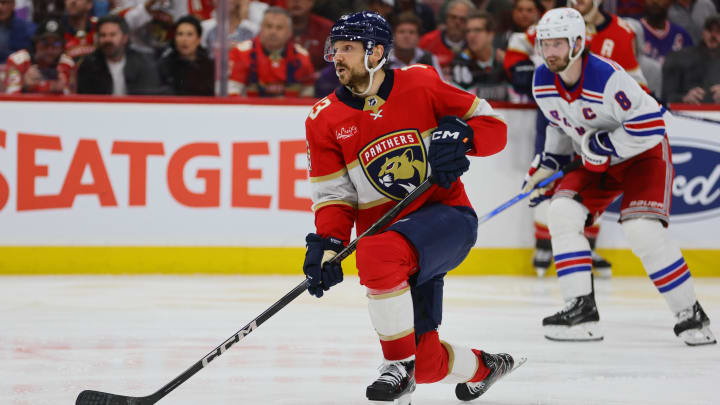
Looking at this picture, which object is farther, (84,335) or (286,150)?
(286,150)

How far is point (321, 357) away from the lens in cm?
342

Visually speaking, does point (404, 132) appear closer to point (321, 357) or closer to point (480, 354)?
point (480, 354)

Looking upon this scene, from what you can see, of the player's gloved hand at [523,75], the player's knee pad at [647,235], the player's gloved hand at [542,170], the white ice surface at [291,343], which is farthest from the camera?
the player's gloved hand at [523,75]

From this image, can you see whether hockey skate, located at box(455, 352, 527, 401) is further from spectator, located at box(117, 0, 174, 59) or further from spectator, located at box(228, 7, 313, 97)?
spectator, located at box(117, 0, 174, 59)

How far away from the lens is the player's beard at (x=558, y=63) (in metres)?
3.83

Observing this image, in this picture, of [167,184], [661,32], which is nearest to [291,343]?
[167,184]

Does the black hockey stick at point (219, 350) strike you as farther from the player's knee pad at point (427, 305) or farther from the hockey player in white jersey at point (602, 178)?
the hockey player in white jersey at point (602, 178)

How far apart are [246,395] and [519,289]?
8.52 ft

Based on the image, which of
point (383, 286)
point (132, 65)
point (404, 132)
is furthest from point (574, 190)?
point (132, 65)

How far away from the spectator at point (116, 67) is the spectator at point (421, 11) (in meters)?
1.38

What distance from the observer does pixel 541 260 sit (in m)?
5.59

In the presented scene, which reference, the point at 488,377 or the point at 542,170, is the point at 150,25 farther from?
the point at 488,377

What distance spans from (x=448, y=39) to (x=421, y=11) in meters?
0.22

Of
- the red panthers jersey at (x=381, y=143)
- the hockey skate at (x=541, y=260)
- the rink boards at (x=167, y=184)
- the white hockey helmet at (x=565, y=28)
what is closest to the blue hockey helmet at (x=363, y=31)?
the red panthers jersey at (x=381, y=143)
